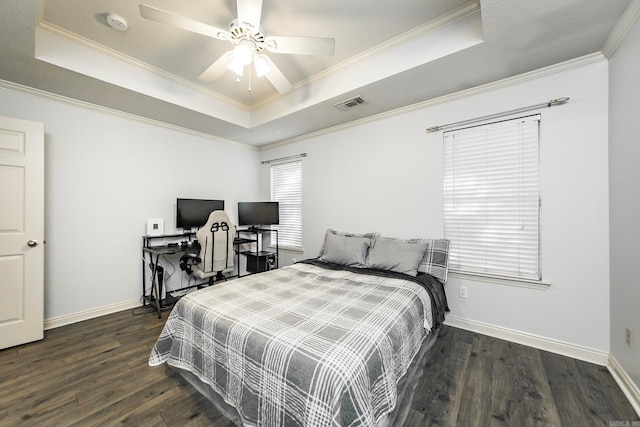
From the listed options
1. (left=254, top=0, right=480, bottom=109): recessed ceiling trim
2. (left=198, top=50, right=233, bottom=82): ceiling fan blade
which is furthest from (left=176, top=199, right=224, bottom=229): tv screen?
(left=254, top=0, right=480, bottom=109): recessed ceiling trim

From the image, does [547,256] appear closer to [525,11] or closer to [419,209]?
[419,209]

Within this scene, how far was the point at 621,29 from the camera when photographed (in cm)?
174

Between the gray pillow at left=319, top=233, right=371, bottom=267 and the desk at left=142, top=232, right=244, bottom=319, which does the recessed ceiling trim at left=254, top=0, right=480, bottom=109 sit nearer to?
the gray pillow at left=319, top=233, right=371, bottom=267

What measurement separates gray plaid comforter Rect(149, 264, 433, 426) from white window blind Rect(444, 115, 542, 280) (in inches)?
36.0

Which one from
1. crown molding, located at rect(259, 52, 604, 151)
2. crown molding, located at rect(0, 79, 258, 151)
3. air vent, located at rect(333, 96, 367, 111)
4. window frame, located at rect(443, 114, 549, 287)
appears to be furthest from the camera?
air vent, located at rect(333, 96, 367, 111)

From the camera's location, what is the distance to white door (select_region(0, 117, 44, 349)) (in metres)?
2.32

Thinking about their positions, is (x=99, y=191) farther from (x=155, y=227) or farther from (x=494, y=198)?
(x=494, y=198)

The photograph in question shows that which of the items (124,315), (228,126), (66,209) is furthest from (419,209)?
(66,209)

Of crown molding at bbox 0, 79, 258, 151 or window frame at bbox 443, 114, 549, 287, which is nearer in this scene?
window frame at bbox 443, 114, 549, 287

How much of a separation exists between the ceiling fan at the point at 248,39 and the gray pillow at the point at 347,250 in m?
1.97

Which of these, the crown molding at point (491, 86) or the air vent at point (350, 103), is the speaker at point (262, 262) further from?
the air vent at point (350, 103)

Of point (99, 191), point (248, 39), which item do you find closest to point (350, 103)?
point (248, 39)

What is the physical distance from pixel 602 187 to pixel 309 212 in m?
3.24

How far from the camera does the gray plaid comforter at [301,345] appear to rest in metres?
1.12
